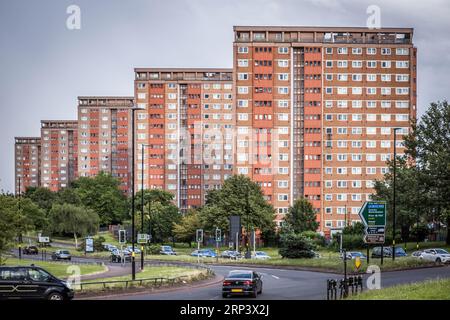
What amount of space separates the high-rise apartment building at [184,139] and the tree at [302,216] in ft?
218

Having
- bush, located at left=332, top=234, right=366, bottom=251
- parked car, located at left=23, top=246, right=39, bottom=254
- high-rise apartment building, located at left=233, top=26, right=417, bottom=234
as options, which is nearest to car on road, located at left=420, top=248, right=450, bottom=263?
bush, located at left=332, top=234, right=366, bottom=251

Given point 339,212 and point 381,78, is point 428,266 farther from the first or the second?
point 381,78

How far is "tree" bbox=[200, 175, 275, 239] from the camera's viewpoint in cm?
10538

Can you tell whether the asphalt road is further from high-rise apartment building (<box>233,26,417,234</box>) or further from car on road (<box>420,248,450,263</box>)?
high-rise apartment building (<box>233,26,417,234</box>)

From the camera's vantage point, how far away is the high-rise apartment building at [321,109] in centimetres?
13100

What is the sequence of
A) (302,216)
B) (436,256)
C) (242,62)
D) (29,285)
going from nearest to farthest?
(29,285)
(436,256)
(302,216)
(242,62)

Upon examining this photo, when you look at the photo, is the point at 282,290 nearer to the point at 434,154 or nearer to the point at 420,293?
the point at 420,293

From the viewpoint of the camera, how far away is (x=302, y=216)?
365ft

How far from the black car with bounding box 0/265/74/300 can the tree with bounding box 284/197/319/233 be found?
273ft

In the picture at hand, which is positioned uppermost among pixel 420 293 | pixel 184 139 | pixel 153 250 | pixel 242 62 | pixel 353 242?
pixel 242 62

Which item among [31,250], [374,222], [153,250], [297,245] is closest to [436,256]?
[297,245]

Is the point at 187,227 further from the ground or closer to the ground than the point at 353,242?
closer to the ground

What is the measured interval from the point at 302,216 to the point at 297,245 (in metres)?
45.9

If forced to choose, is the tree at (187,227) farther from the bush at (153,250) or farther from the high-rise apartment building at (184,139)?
the high-rise apartment building at (184,139)
